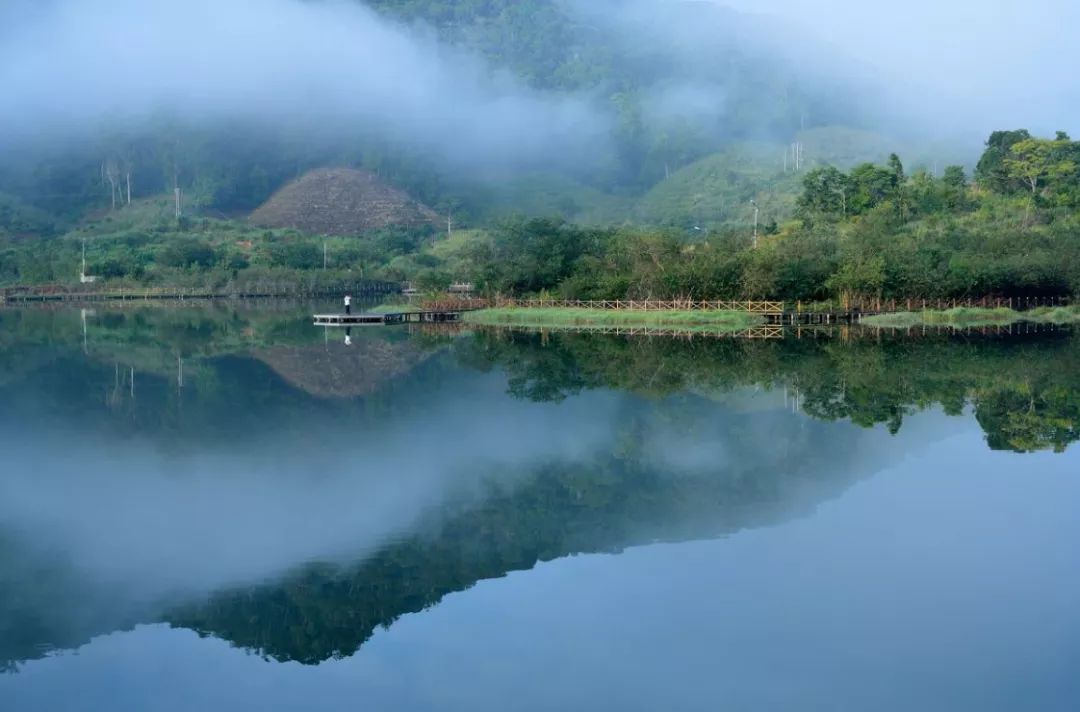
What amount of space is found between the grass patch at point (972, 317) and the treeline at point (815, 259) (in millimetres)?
1895

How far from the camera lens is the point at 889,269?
55.1 metres

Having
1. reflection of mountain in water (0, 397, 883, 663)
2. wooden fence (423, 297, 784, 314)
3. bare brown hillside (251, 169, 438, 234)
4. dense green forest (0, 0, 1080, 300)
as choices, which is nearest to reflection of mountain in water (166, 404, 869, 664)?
reflection of mountain in water (0, 397, 883, 663)

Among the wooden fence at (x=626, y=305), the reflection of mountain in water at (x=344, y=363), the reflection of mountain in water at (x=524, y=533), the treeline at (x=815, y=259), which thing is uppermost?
the treeline at (x=815, y=259)

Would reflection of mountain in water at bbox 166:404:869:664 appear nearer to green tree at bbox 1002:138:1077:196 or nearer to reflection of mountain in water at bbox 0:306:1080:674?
reflection of mountain in water at bbox 0:306:1080:674

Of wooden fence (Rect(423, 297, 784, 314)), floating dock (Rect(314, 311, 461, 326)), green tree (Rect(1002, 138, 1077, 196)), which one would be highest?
green tree (Rect(1002, 138, 1077, 196))

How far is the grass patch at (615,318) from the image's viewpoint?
52.4 m

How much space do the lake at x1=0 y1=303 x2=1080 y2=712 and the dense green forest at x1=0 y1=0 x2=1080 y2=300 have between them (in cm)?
2495

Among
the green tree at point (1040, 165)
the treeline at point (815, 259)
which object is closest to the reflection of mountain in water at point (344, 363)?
the treeline at point (815, 259)

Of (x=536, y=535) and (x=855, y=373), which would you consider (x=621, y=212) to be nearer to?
(x=855, y=373)

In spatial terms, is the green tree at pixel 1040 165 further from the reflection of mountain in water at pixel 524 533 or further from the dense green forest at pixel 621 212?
the reflection of mountain in water at pixel 524 533

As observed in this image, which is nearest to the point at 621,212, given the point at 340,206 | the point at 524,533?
the point at 340,206

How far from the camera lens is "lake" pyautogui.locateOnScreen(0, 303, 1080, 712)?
11.2 meters

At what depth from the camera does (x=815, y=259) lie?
2234 inches

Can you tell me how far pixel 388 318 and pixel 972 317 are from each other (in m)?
31.4
